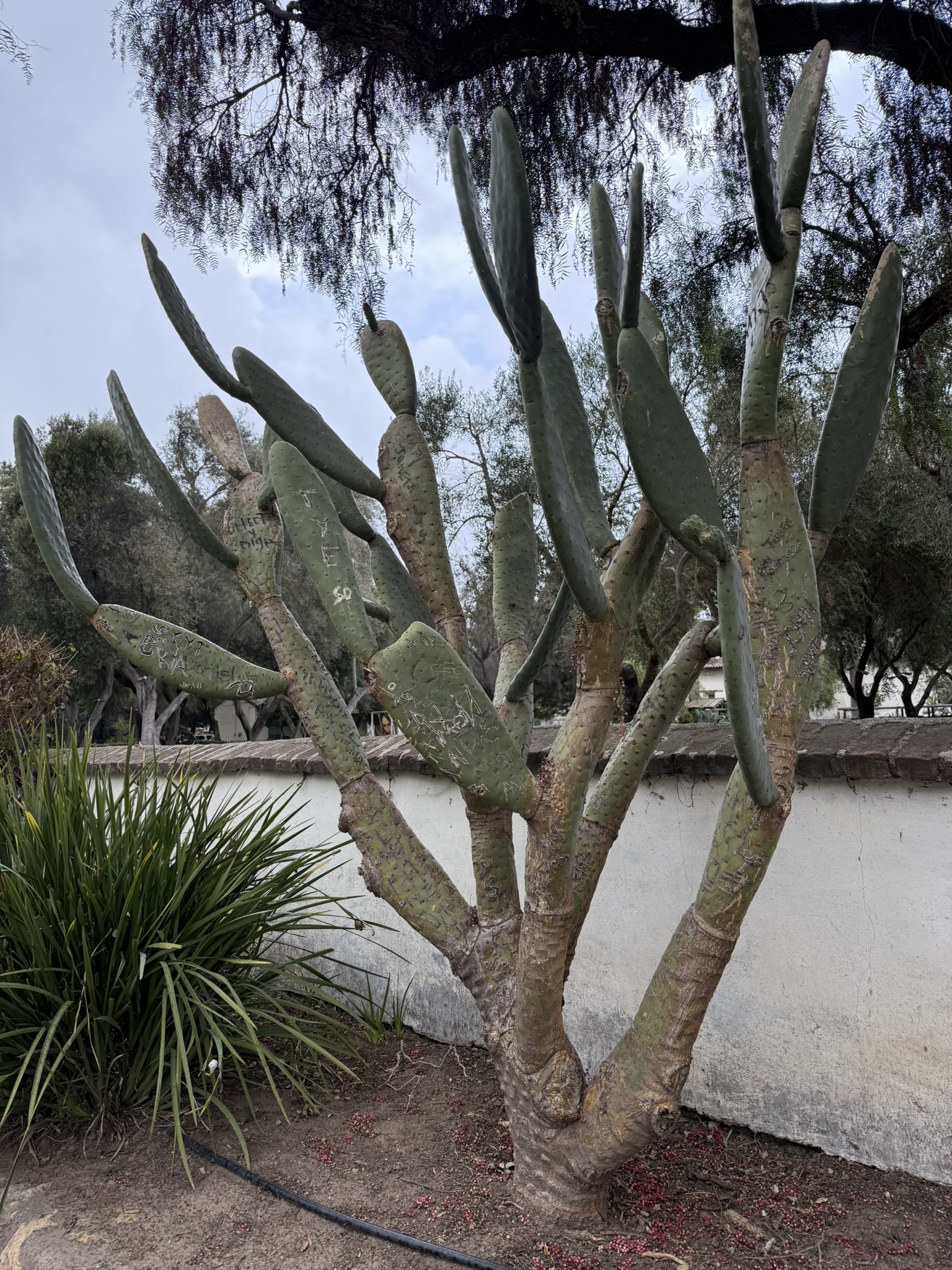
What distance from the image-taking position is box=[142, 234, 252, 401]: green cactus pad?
9.85 ft

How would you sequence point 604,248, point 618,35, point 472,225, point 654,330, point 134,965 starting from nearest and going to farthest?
point 472,225 < point 604,248 < point 654,330 < point 134,965 < point 618,35

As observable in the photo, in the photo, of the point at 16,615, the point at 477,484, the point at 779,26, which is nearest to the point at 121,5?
the point at 779,26

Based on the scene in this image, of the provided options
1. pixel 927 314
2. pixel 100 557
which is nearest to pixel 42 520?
pixel 927 314

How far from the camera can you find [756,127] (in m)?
2.21

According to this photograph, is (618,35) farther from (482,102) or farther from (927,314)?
(927,314)

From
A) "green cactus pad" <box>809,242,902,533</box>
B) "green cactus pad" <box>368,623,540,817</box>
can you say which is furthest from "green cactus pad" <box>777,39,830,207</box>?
"green cactus pad" <box>368,623,540,817</box>

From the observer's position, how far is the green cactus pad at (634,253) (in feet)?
7.26

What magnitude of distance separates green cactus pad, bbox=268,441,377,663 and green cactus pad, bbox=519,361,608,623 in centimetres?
67

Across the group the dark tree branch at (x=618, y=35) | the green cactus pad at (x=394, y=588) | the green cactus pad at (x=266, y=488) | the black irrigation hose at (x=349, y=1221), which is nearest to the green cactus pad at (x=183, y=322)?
the green cactus pad at (x=266, y=488)

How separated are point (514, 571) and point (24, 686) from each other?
459 cm

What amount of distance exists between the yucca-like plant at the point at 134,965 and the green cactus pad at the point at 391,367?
188 cm

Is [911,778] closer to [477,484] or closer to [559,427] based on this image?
[559,427]

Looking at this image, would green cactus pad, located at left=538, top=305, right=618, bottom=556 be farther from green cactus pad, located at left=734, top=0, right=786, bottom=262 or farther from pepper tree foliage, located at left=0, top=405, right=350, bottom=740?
pepper tree foliage, located at left=0, top=405, right=350, bottom=740

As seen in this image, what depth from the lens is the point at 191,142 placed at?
14.4 ft
